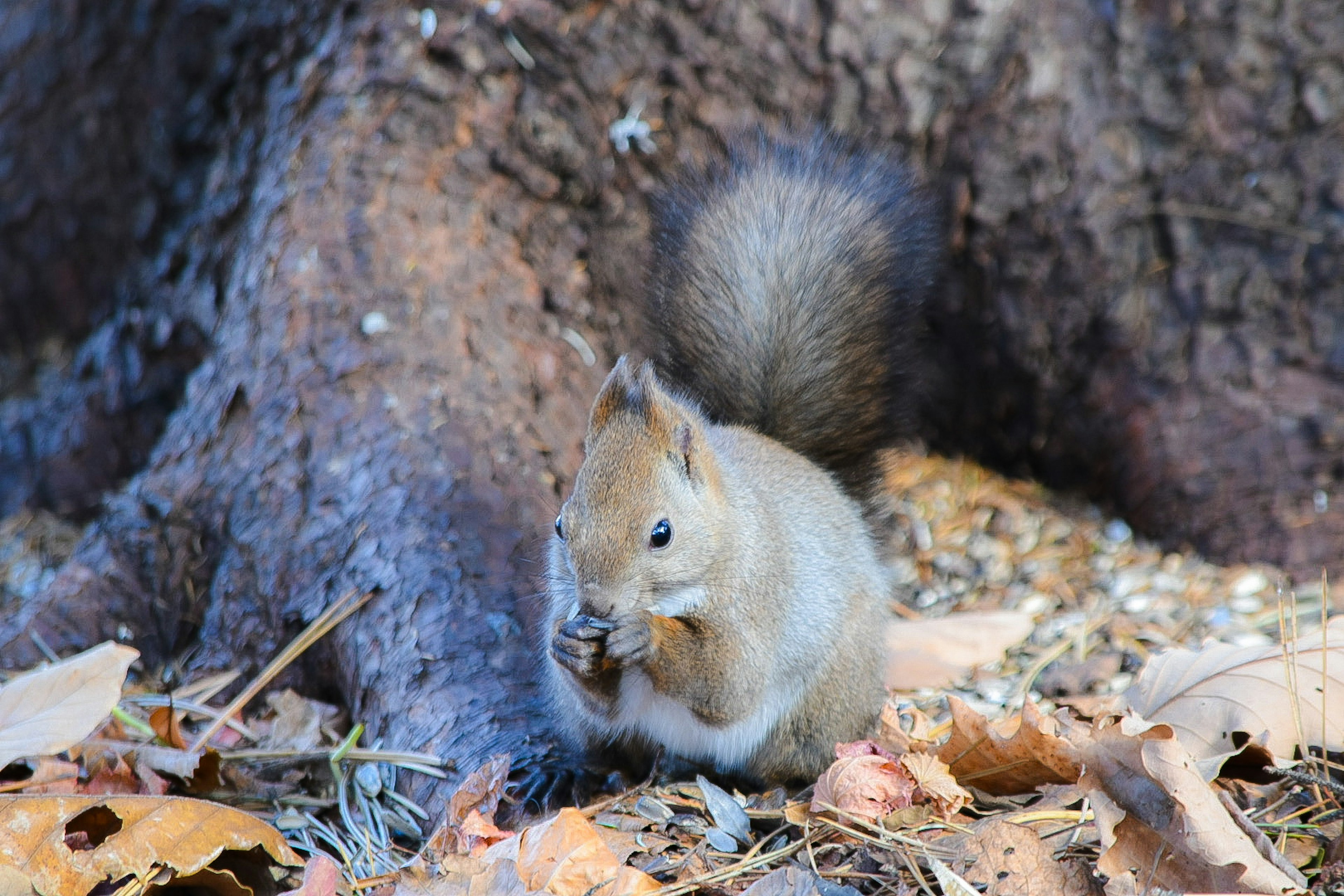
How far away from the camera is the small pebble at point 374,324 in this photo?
2539 millimetres

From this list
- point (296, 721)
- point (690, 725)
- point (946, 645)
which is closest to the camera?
point (690, 725)

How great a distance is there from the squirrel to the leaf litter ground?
0.12 meters

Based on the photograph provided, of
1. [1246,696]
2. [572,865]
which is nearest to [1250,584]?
[1246,696]

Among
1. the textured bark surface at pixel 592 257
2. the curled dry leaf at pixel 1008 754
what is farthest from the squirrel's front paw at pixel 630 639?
the textured bark surface at pixel 592 257

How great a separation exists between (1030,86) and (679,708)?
5.65 feet

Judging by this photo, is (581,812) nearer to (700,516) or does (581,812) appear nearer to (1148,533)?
(700,516)

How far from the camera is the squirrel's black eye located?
1760mm

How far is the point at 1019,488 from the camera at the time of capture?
10.2 feet

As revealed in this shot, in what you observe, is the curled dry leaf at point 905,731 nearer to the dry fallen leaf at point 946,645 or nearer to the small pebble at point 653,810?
the dry fallen leaf at point 946,645

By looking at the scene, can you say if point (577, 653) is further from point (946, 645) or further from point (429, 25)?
point (429, 25)

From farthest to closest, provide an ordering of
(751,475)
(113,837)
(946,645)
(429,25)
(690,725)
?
1. (429,25)
2. (946,645)
3. (751,475)
4. (690,725)
5. (113,837)

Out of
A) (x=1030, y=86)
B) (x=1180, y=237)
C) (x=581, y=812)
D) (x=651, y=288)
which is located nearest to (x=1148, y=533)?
(x=1180, y=237)

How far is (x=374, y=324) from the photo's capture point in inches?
100

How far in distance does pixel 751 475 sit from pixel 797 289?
0.43 m
